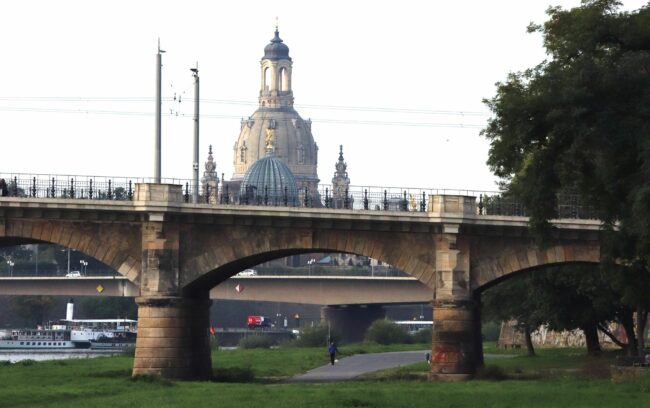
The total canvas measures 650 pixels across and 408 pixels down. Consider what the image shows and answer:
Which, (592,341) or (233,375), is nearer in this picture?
(233,375)

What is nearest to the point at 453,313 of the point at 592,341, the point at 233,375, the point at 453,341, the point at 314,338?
the point at 453,341

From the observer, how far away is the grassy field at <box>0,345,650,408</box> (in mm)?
52125

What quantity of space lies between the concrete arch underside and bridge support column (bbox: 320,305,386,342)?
9522cm

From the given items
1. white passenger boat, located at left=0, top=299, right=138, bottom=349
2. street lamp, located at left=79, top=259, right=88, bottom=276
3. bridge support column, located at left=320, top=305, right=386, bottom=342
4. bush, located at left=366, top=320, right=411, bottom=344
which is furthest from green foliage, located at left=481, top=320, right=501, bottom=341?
street lamp, located at left=79, top=259, right=88, bottom=276

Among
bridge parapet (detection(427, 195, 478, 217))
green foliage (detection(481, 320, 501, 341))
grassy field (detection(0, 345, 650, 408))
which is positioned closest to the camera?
grassy field (detection(0, 345, 650, 408))

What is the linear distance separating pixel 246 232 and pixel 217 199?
5186mm

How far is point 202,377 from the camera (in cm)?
7150

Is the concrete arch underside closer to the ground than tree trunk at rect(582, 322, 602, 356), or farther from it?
farther from it

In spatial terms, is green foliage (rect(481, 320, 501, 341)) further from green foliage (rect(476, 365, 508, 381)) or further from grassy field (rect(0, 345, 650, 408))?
green foliage (rect(476, 365, 508, 381))

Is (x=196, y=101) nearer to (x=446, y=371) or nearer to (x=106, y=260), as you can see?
(x=106, y=260)

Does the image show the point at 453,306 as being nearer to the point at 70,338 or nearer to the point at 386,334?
the point at 386,334

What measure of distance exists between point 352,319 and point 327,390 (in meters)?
110

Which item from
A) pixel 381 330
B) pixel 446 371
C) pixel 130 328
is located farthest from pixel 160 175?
pixel 130 328

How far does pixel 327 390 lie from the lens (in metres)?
59.0
